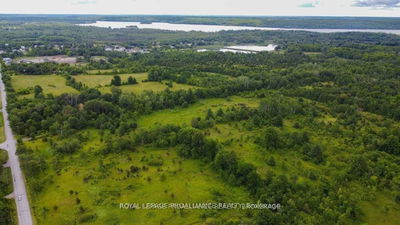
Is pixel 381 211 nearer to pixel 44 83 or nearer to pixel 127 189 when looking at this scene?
pixel 127 189

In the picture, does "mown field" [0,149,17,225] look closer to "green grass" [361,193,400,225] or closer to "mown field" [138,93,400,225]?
"mown field" [138,93,400,225]

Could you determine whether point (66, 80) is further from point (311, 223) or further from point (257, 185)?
point (311, 223)

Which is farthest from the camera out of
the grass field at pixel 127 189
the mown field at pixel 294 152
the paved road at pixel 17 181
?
the mown field at pixel 294 152

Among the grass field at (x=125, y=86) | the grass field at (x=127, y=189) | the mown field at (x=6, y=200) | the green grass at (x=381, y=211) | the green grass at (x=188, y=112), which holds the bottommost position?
the green grass at (x=381, y=211)

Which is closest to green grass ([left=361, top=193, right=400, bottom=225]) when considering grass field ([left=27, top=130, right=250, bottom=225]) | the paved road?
grass field ([left=27, top=130, right=250, bottom=225])

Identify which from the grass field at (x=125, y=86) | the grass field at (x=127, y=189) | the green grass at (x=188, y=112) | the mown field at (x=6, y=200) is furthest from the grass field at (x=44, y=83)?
the mown field at (x=6, y=200)

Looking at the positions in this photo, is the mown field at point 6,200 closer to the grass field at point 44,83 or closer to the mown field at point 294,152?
the mown field at point 294,152
